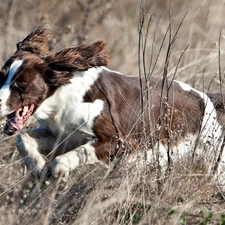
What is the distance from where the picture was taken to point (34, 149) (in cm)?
609

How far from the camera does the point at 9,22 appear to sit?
408 inches

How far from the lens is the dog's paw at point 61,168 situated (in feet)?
19.2

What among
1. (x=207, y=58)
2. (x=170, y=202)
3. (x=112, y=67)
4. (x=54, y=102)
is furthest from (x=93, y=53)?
(x=112, y=67)

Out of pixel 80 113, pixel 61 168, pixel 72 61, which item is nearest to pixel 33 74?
pixel 72 61

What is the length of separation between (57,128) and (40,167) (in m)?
0.38

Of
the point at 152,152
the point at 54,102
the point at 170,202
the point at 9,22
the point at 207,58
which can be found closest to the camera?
the point at 170,202

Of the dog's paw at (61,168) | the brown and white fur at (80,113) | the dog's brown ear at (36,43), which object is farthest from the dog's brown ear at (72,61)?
the dog's paw at (61,168)

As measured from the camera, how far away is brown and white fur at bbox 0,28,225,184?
19.2ft

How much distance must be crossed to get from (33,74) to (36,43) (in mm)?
529

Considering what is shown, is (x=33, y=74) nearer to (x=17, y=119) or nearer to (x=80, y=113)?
(x=17, y=119)

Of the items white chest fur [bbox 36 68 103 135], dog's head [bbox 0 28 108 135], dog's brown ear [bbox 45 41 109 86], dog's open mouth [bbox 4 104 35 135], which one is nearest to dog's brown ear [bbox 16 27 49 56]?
dog's head [bbox 0 28 108 135]

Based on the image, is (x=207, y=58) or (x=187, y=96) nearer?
(x=187, y=96)

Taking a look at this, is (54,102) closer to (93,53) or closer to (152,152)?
(93,53)

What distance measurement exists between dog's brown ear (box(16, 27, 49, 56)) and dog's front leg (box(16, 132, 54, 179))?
60 cm
